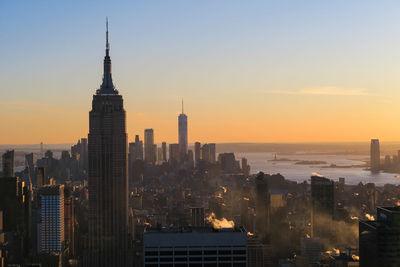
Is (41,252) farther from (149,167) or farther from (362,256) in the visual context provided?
(149,167)

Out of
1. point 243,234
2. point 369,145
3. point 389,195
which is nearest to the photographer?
point 243,234

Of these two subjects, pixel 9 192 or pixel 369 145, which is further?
pixel 369 145

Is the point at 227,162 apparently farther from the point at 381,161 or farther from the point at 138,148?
the point at 381,161

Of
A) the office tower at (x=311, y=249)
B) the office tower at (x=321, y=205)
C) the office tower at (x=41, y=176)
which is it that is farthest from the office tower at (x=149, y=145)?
the office tower at (x=311, y=249)

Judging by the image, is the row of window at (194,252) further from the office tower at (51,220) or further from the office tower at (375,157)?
the office tower at (375,157)

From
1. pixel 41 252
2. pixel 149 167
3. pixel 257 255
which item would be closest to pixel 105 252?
pixel 41 252

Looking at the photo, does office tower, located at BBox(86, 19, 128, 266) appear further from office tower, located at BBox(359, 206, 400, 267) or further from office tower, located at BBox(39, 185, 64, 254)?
office tower, located at BBox(359, 206, 400, 267)
